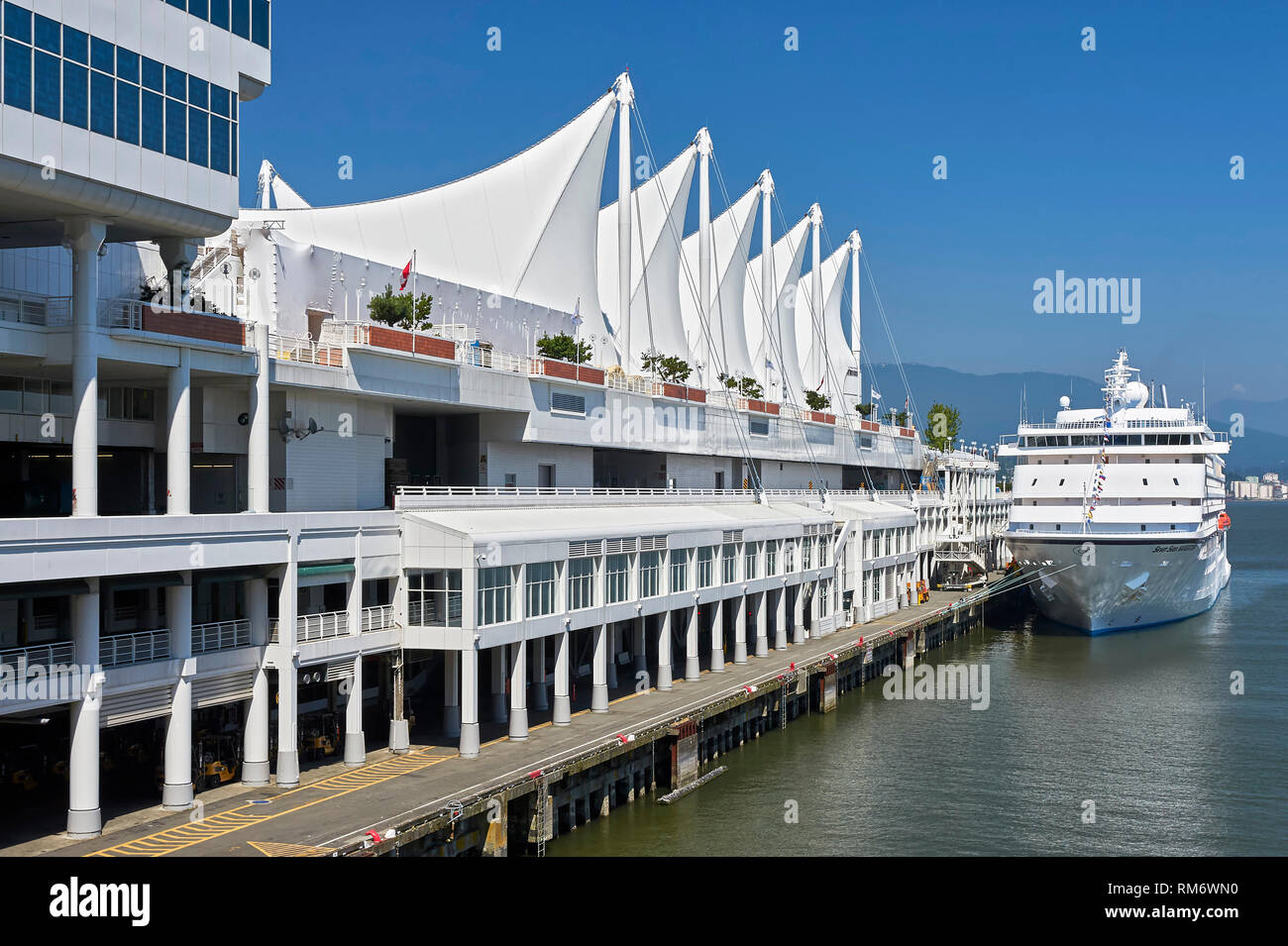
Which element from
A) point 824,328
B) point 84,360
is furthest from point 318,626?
point 824,328

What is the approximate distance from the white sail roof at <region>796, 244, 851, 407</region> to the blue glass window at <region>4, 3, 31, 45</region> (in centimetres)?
8541

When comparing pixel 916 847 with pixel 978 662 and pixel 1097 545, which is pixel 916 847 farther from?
pixel 1097 545

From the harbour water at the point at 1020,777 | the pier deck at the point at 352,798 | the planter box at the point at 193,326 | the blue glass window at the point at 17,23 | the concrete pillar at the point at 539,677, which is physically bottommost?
the harbour water at the point at 1020,777

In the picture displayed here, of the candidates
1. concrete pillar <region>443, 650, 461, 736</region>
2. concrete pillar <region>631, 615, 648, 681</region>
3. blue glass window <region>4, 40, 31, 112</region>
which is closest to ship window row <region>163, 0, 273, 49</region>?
blue glass window <region>4, 40, 31, 112</region>

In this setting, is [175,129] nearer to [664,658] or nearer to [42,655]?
[42,655]

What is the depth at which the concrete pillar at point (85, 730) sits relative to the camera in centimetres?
2500

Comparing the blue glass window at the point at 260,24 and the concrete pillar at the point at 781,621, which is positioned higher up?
the blue glass window at the point at 260,24

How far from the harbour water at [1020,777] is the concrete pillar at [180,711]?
369 inches

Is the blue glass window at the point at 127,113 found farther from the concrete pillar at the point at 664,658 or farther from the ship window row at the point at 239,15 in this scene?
the concrete pillar at the point at 664,658

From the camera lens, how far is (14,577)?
76.9 feet

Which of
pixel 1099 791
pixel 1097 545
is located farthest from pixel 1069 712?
pixel 1097 545

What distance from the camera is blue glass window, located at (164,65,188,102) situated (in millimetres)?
28188

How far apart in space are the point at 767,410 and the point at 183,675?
50235 millimetres

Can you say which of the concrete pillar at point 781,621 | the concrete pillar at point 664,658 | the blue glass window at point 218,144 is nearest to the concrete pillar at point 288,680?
the blue glass window at point 218,144
